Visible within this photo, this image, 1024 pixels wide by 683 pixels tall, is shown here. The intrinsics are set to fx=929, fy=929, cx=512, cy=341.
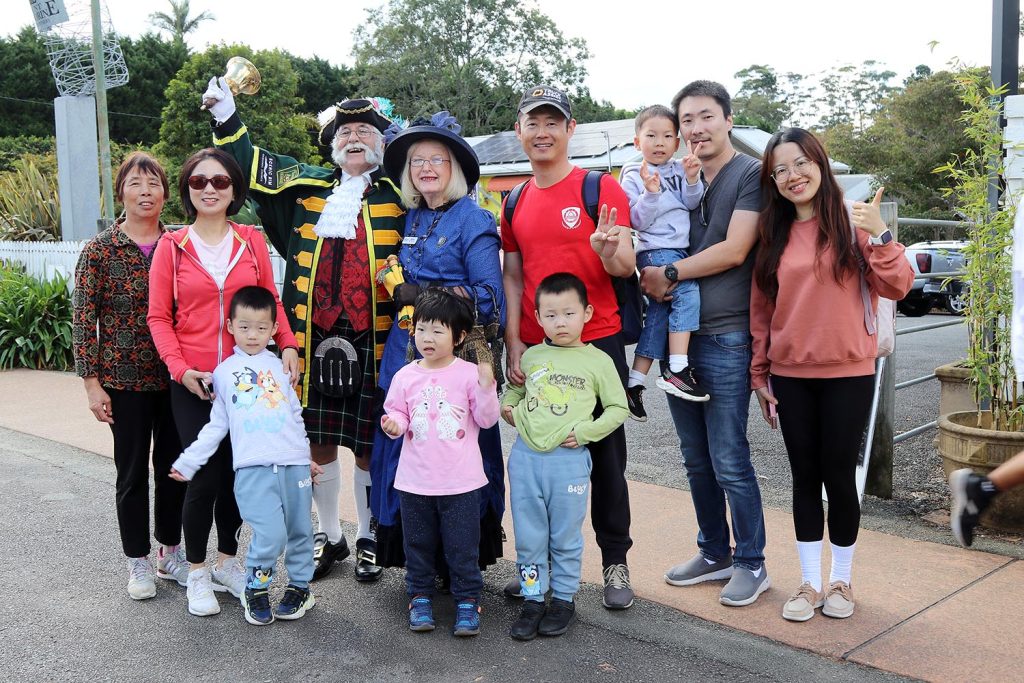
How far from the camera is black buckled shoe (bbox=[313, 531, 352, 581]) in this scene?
436cm

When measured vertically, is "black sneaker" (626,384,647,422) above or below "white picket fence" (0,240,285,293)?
below

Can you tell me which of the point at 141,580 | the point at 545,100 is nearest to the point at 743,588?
the point at 545,100

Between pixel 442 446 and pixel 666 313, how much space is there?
3.50ft

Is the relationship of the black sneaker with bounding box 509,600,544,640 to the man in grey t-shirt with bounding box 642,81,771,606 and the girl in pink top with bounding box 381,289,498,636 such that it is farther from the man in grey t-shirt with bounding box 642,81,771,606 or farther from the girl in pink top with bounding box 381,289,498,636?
the man in grey t-shirt with bounding box 642,81,771,606

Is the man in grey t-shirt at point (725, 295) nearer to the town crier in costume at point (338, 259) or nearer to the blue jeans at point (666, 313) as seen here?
the blue jeans at point (666, 313)

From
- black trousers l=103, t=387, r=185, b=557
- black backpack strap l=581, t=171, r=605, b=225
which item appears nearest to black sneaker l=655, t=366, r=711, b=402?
black backpack strap l=581, t=171, r=605, b=225

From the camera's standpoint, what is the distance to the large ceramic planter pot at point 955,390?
5.74 metres

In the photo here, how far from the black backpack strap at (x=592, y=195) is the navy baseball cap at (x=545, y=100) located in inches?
11.1

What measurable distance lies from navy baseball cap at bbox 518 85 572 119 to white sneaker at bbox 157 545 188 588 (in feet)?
8.44

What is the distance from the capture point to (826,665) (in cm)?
326

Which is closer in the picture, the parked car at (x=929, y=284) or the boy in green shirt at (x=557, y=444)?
the boy in green shirt at (x=557, y=444)

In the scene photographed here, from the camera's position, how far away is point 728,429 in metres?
3.73

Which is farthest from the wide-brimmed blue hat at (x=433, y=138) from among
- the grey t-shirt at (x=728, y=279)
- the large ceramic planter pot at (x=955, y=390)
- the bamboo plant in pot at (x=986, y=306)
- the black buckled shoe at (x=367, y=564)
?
the large ceramic planter pot at (x=955, y=390)

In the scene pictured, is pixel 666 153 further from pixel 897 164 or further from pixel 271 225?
pixel 897 164
